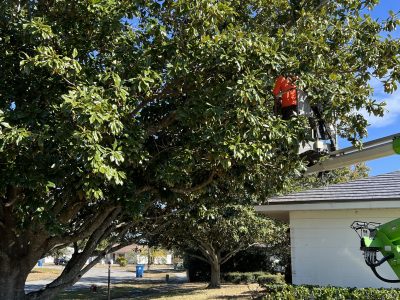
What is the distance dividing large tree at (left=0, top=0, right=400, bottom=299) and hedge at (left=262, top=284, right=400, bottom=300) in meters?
4.04

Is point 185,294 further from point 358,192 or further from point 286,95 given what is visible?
point 286,95

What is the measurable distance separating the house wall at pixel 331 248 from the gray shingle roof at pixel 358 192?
437 mm

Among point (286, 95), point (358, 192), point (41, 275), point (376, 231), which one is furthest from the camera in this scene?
point (41, 275)

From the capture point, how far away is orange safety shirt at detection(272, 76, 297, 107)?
25.8 ft

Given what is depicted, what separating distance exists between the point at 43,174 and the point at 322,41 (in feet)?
16.5

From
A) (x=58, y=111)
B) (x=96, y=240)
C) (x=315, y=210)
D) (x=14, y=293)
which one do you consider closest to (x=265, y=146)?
(x=58, y=111)

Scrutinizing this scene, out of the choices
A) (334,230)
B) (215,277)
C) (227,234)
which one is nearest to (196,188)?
(334,230)

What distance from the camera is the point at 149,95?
8250 mm

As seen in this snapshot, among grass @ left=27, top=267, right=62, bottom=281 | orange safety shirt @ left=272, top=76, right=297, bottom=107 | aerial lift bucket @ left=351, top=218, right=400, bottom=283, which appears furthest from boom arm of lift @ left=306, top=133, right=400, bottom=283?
grass @ left=27, top=267, right=62, bottom=281

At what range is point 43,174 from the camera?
727 centimetres

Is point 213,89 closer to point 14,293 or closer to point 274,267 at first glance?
point 14,293

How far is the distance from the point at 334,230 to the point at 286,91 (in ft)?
24.2

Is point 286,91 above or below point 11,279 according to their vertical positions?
above

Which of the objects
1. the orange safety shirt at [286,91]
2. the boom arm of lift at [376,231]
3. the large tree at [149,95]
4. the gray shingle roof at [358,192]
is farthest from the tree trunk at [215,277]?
the orange safety shirt at [286,91]
